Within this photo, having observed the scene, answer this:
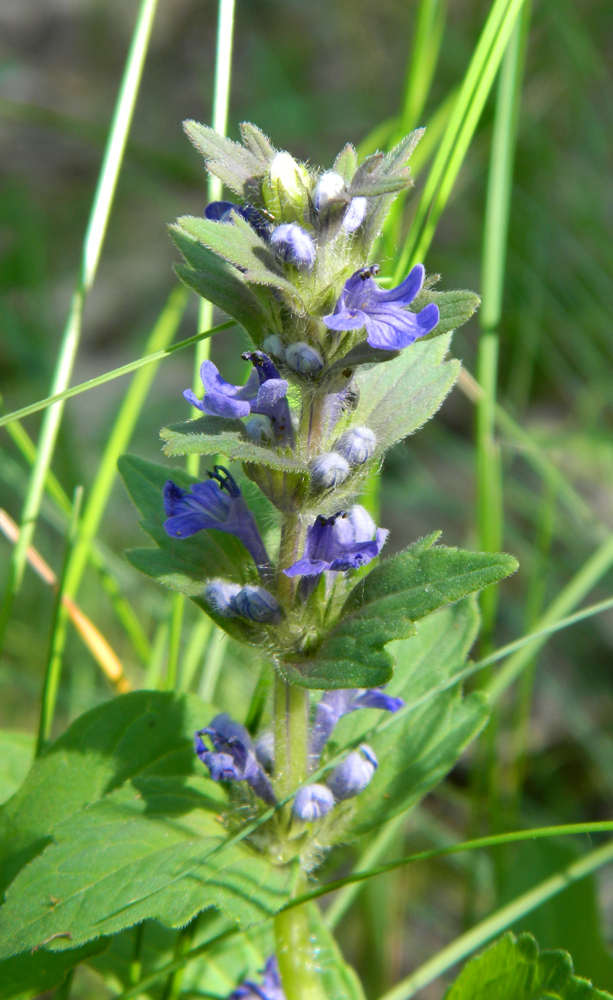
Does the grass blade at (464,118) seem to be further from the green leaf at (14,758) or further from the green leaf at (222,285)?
the green leaf at (14,758)

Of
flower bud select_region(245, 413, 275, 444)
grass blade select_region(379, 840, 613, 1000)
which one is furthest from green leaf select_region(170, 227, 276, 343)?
grass blade select_region(379, 840, 613, 1000)

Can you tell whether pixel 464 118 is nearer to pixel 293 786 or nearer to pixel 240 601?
pixel 240 601

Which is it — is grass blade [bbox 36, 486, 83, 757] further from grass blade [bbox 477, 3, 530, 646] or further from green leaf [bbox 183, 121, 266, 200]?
grass blade [bbox 477, 3, 530, 646]

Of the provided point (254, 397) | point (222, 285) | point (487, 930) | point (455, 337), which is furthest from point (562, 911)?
point (455, 337)

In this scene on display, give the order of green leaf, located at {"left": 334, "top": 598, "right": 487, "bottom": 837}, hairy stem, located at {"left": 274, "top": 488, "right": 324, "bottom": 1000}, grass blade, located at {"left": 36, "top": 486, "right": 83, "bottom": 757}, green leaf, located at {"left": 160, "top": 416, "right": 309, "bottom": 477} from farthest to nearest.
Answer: grass blade, located at {"left": 36, "top": 486, "right": 83, "bottom": 757} → green leaf, located at {"left": 334, "top": 598, "right": 487, "bottom": 837} → hairy stem, located at {"left": 274, "top": 488, "right": 324, "bottom": 1000} → green leaf, located at {"left": 160, "top": 416, "right": 309, "bottom": 477}

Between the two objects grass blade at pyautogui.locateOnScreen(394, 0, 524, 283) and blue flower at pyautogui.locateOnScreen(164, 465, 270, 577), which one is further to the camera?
grass blade at pyautogui.locateOnScreen(394, 0, 524, 283)

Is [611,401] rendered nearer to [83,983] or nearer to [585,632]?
[585,632]
